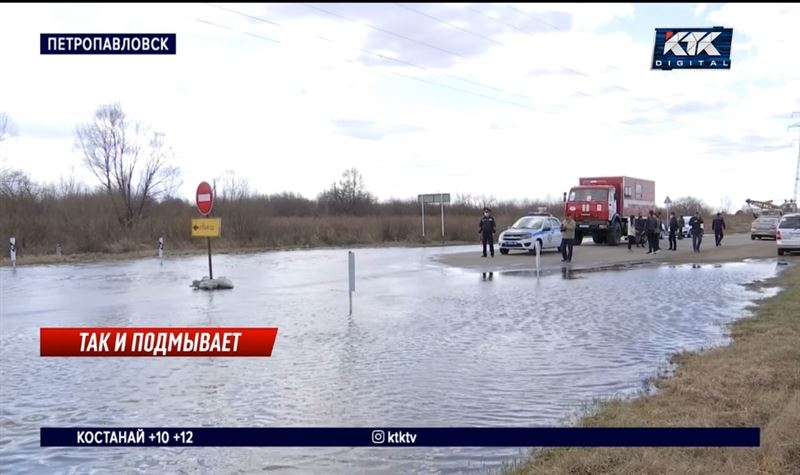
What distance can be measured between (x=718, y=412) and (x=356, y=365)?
4.49 metres

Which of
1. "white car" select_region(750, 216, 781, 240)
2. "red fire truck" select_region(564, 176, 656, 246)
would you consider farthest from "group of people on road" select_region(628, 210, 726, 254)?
"white car" select_region(750, 216, 781, 240)

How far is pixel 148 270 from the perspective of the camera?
27.1 metres

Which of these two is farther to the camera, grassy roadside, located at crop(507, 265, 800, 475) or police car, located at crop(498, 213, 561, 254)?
police car, located at crop(498, 213, 561, 254)

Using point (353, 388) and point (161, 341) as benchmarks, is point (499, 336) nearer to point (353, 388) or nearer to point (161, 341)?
point (353, 388)

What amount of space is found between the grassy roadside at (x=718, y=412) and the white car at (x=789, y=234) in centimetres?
2006

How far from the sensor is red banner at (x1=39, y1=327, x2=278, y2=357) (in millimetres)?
8828

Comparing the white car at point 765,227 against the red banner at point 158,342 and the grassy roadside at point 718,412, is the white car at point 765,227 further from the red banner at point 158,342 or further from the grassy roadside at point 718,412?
the red banner at point 158,342

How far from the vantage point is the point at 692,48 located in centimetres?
765

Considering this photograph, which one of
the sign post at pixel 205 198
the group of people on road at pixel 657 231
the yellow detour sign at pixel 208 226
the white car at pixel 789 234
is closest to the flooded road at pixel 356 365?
the yellow detour sign at pixel 208 226

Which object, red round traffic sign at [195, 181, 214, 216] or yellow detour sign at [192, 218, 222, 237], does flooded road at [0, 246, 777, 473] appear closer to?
yellow detour sign at [192, 218, 222, 237]

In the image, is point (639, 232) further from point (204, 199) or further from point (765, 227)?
point (204, 199)

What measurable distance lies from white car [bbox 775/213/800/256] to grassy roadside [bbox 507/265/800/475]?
20058 mm

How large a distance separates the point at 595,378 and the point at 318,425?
3.50 m

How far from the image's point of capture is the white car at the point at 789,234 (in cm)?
2789
